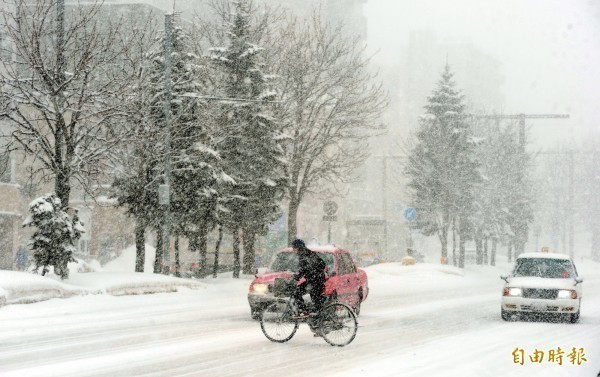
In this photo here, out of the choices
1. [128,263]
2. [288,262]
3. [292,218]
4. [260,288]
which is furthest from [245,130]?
[260,288]

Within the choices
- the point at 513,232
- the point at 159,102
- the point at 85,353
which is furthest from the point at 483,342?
the point at 513,232

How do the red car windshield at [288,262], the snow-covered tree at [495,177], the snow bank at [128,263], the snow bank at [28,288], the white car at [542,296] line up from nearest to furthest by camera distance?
the red car windshield at [288,262]
the white car at [542,296]
the snow bank at [28,288]
the snow bank at [128,263]
the snow-covered tree at [495,177]

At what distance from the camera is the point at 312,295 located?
14.5m

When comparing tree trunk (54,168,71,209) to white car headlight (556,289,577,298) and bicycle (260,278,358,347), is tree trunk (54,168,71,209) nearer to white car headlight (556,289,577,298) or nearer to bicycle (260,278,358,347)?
bicycle (260,278,358,347)

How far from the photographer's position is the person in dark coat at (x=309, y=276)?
47.1 ft

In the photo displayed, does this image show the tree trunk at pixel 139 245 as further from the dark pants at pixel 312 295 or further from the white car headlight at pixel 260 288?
the dark pants at pixel 312 295

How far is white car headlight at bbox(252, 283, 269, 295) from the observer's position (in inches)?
712

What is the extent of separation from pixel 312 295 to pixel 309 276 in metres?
0.37

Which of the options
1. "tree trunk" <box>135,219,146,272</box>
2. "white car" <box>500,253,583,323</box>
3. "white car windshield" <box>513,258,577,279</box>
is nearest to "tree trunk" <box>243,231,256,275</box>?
"tree trunk" <box>135,219,146,272</box>

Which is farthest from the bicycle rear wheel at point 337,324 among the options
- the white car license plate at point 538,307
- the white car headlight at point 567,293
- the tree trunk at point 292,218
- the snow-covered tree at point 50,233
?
the tree trunk at point 292,218

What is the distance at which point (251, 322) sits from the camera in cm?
→ 1823

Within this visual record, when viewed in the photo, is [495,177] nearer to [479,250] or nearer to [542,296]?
[479,250]

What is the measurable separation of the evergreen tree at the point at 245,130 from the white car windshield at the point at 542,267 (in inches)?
649

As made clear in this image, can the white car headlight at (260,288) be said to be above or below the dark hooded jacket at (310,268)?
below
